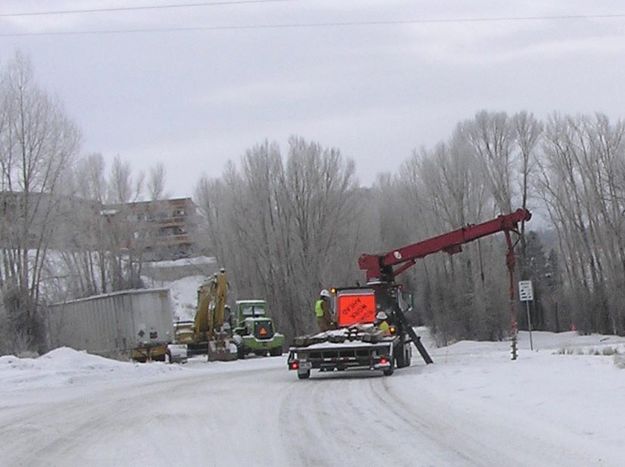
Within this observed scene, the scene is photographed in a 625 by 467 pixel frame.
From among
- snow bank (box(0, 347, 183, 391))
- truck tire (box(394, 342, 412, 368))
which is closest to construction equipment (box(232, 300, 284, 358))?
snow bank (box(0, 347, 183, 391))

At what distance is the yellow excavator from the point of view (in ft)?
137

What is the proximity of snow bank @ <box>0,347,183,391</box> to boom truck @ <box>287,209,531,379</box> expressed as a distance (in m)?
7.15

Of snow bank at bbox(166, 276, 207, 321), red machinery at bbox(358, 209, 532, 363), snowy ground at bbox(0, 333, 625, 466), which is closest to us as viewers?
snowy ground at bbox(0, 333, 625, 466)

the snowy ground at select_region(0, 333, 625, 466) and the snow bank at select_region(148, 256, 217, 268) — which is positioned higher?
the snow bank at select_region(148, 256, 217, 268)

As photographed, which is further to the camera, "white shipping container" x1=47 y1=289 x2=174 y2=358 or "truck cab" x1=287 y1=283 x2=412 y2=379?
"white shipping container" x1=47 y1=289 x2=174 y2=358

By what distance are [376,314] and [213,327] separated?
18.5 metres

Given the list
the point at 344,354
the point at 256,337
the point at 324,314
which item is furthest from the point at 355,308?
the point at 256,337

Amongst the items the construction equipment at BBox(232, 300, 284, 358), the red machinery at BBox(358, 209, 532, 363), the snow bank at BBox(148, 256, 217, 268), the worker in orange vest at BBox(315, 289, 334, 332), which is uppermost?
the snow bank at BBox(148, 256, 217, 268)

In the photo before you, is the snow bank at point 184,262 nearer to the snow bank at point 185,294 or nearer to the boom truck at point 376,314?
the snow bank at point 185,294

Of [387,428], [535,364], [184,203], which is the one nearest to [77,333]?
[535,364]

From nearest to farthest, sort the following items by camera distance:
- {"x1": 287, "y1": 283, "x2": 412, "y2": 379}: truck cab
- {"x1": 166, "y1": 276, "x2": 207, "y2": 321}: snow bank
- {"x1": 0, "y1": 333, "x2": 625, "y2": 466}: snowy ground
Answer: {"x1": 0, "y1": 333, "x2": 625, "y2": 466}: snowy ground → {"x1": 287, "y1": 283, "x2": 412, "y2": 379}: truck cab → {"x1": 166, "y1": 276, "x2": 207, "y2": 321}: snow bank

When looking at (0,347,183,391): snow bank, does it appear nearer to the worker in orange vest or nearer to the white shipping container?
the worker in orange vest

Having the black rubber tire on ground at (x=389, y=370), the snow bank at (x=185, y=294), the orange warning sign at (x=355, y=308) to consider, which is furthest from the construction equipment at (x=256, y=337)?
the snow bank at (x=185, y=294)

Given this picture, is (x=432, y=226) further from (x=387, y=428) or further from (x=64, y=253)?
(x=387, y=428)
